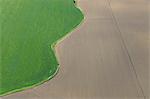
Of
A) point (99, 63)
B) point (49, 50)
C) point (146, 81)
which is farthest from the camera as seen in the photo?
point (49, 50)

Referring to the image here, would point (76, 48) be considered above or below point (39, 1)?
below

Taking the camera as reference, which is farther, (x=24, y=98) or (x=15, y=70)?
(x=15, y=70)

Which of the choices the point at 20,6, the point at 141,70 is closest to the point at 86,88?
the point at 141,70

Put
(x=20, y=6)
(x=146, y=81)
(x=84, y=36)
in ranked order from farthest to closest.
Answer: (x=20, y=6) < (x=84, y=36) < (x=146, y=81)

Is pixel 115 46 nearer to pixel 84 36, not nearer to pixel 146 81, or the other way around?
pixel 84 36

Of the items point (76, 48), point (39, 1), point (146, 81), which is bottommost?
point (146, 81)

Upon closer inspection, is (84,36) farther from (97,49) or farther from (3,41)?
(3,41)

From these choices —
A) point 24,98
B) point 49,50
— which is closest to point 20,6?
point 49,50
